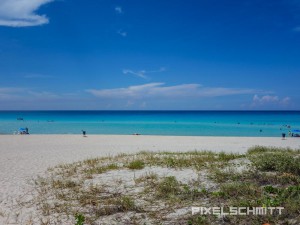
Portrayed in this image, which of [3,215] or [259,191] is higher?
[259,191]

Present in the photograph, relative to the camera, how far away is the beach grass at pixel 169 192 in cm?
689

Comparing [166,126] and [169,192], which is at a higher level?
[169,192]

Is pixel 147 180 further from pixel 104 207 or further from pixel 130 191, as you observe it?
pixel 104 207

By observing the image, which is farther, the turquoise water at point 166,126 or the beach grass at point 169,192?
the turquoise water at point 166,126

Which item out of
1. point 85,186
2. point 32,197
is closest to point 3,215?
point 32,197

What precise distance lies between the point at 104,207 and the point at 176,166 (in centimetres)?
531

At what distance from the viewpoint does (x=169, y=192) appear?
8641mm

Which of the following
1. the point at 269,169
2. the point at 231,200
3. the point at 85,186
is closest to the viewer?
the point at 231,200

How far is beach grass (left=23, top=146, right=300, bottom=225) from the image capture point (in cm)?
689

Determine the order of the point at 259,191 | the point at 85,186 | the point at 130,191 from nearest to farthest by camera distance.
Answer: the point at 259,191 < the point at 130,191 < the point at 85,186

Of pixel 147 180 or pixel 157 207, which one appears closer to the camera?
pixel 157 207

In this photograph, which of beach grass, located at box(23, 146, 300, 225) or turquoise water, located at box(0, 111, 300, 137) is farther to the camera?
turquoise water, located at box(0, 111, 300, 137)

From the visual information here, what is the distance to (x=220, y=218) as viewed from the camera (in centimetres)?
659

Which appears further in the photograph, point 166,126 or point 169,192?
point 166,126
